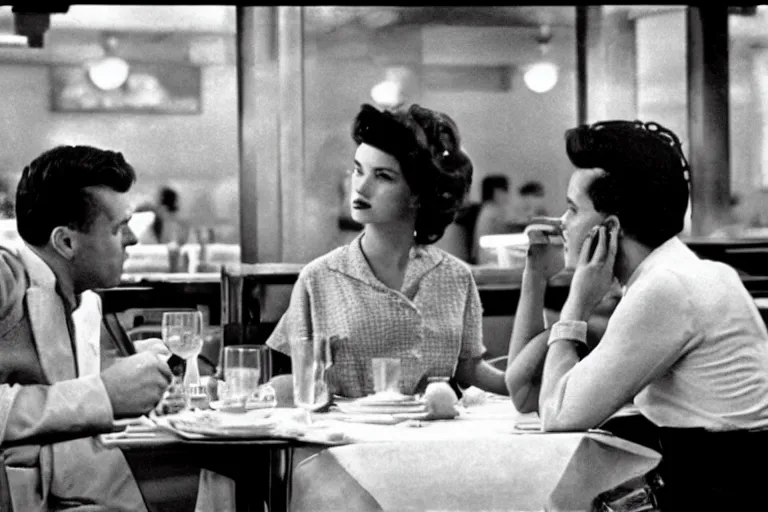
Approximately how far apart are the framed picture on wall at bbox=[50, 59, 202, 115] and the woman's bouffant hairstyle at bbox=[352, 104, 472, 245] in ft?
11.1

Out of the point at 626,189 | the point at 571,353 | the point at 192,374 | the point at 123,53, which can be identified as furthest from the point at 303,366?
the point at 123,53

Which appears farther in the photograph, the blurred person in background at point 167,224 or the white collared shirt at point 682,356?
the blurred person in background at point 167,224

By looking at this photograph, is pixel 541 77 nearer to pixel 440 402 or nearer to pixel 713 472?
pixel 440 402

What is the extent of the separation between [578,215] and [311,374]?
57 centimetres

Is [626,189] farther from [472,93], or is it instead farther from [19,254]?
[472,93]

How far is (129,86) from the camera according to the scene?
6.18 meters

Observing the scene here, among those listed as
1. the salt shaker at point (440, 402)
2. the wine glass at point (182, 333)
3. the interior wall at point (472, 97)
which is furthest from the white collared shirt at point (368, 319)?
the interior wall at point (472, 97)

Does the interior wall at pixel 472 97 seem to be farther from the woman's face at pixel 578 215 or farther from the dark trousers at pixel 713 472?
the dark trousers at pixel 713 472

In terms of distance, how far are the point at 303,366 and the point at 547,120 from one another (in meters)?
4.51

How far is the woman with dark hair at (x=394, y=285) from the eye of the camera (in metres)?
2.69

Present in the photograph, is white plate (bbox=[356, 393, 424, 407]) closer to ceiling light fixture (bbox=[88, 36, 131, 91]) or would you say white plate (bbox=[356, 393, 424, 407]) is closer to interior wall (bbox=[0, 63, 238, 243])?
interior wall (bbox=[0, 63, 238, 243])

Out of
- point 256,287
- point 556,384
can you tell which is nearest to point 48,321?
point 556,384

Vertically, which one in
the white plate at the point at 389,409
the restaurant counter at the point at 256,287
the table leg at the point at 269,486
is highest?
the restaurant counter at the point at 256,287

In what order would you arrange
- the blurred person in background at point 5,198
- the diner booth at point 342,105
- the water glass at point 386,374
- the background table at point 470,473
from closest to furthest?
the background table at point 470,473, the water glass at point 386,374, the blurred person in background at point 5,198, the diner booth at point 342,105
